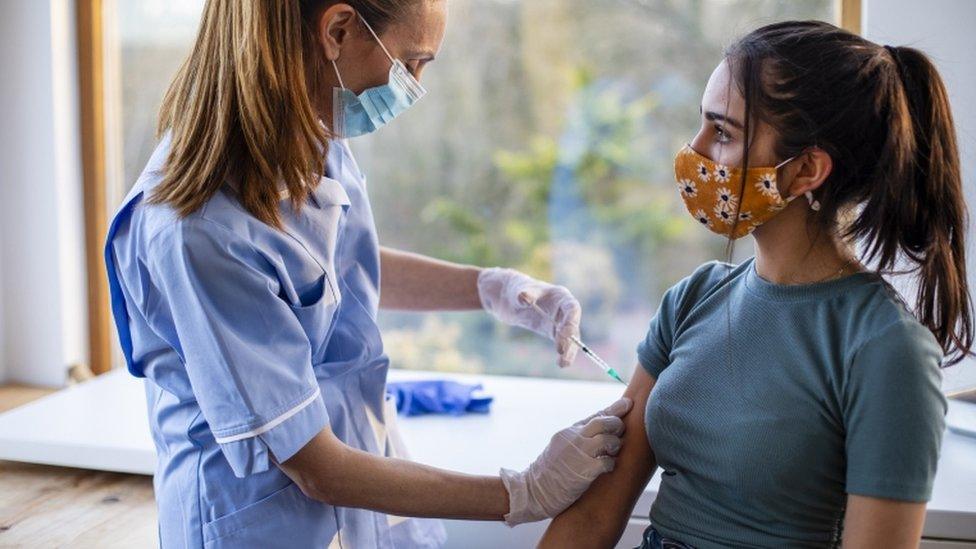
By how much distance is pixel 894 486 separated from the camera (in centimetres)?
123

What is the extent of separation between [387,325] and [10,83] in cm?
117

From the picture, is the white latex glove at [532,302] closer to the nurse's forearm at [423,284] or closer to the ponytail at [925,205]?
the nurse's forearm at [423,284]

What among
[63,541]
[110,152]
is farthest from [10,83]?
[63,541]

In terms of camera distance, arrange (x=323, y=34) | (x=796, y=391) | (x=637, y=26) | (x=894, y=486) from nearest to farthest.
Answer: (x=894, y=486) < (x=796, y=391) < (x=323, y=34) < (x=637, y=26)

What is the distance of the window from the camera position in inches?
96.4

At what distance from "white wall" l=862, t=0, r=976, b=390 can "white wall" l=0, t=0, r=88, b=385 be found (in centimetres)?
201

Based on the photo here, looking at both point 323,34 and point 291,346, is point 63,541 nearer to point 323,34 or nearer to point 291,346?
point 291,346

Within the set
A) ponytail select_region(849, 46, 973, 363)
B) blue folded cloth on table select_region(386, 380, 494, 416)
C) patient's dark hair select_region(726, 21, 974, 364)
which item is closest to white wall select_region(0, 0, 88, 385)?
blue folded cloth on table select_region(386, 380, 494, 416)

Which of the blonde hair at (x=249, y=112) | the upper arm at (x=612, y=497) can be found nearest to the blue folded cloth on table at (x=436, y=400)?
the upper arm at (x=612, y=497)

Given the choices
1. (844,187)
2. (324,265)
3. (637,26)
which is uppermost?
(637,26)

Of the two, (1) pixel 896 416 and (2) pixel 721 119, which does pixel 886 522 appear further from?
(2) pixel 721 119

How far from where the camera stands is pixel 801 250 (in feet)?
4.72

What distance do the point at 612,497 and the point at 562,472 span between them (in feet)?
0.43

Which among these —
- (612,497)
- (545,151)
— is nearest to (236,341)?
(612,497)
